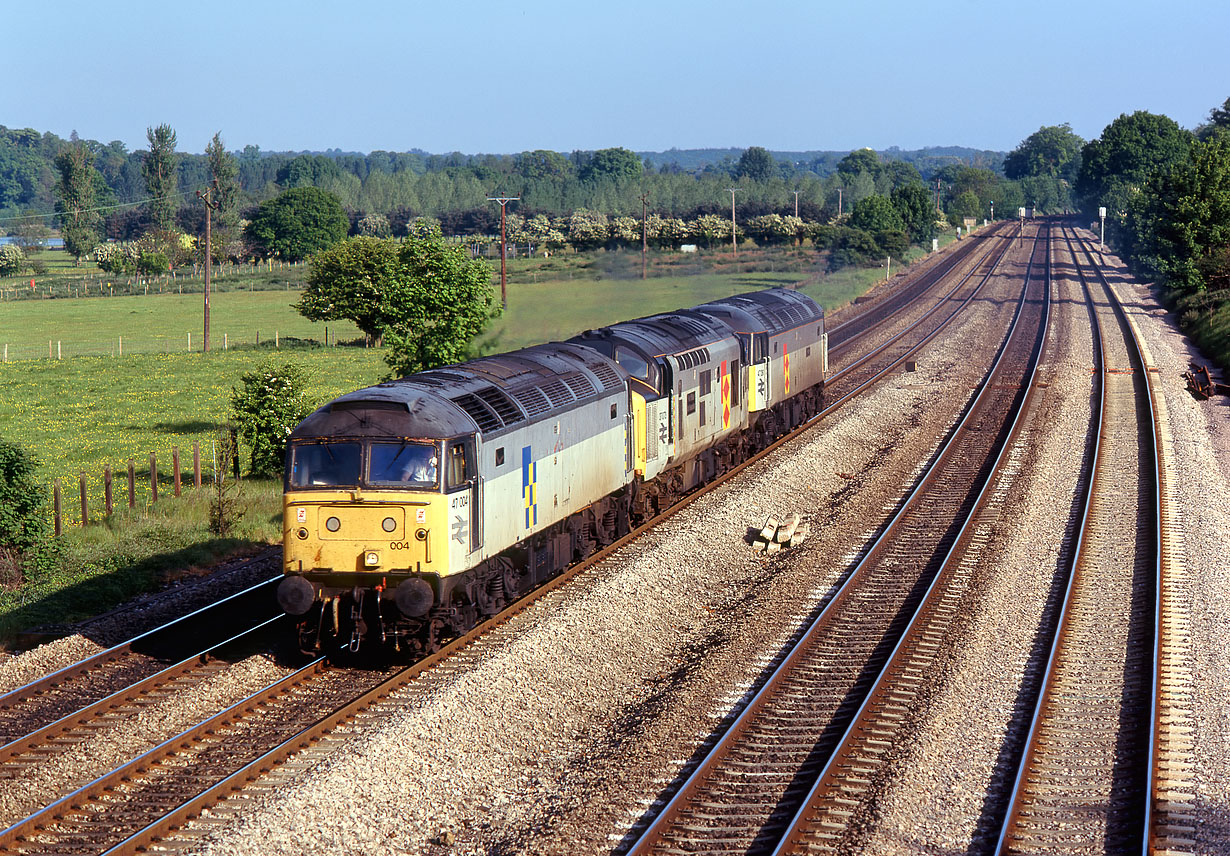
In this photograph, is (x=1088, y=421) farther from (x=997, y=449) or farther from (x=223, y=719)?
(x=223, y=719)

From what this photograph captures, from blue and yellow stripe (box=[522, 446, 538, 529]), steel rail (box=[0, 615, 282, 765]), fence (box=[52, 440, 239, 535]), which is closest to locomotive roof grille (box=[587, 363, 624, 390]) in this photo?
blue and yellow stripe (box=[522, 446, 538, 529])

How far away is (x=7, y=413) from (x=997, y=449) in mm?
36324

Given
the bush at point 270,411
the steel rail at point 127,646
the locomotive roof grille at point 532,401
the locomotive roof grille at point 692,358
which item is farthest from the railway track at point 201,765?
the bush at point 270,411

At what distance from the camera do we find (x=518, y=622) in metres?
19.9

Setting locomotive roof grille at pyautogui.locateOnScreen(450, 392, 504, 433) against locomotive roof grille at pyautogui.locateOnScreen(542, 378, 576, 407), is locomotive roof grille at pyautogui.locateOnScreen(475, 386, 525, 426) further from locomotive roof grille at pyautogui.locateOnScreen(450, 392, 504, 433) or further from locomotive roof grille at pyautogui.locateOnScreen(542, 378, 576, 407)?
locomotive roof grille at pyautogui.locateOnScreen(542, 378, 576, 407)

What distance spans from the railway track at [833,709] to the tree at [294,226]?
13253cm

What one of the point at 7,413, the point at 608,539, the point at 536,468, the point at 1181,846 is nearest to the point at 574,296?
the point at 7,413

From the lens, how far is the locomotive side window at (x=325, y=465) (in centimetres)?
1742

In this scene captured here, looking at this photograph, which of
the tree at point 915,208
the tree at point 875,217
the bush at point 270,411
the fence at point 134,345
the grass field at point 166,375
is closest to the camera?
the grass field at point 166,375

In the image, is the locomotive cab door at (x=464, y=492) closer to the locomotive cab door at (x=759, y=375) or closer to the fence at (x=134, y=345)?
the locomotive cab door at (x=759, y=375)

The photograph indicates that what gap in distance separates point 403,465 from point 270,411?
604 inches

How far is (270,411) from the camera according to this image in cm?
3145

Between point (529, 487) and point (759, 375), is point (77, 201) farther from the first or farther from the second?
point (529, 487)

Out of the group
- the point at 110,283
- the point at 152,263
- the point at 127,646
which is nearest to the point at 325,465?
the point at 127,646
